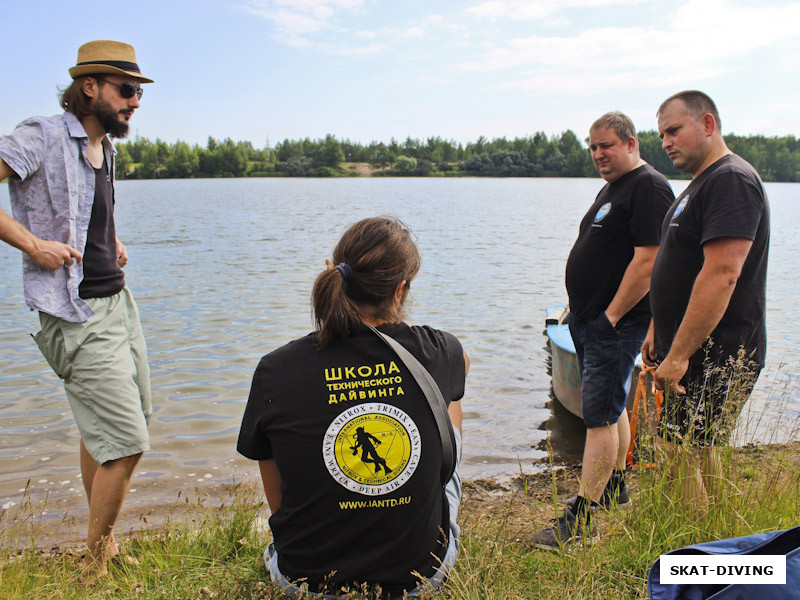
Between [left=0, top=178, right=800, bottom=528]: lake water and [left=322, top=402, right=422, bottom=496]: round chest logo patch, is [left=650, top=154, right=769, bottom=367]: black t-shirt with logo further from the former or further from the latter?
[left=322, top=402, right=422, bottom=496]: round chest logo patch

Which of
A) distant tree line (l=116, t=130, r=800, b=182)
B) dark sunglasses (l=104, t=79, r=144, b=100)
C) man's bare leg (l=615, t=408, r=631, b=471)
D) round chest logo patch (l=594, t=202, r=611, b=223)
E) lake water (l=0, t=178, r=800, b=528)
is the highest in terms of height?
distant tree line (l=116, t=130, r=800, b=182)

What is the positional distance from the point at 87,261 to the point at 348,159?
14899 centimetres

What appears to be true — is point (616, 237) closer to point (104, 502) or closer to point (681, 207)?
point (681, 207)

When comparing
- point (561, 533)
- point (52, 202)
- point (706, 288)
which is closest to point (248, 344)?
point (52, 202)

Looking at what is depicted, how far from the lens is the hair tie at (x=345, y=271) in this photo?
2.25 m

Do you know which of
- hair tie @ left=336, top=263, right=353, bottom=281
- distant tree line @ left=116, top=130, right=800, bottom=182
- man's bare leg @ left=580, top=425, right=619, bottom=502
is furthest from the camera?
distant tree line @ left=116, top=130, right=800, bottom=182

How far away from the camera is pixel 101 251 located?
3.32m

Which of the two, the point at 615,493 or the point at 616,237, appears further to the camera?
the point at 616,237

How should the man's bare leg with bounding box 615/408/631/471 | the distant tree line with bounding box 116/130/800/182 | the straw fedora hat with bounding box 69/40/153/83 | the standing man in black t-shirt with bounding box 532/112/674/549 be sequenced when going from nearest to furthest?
the straw fedora hat with bounding box 69/40/153/83 < the standing man in black t-shirt with bounding box 532/112/674/549 < the man's bare leg with bounding box 615/408/631/471 < the distant tree line with bounding box 116/130/800/182

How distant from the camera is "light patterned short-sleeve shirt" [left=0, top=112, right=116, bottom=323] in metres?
3.04

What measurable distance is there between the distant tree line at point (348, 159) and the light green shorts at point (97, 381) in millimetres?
116387

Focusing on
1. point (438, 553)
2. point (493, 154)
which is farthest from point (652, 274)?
point (493, 154)

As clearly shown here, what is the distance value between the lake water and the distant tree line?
3861 inches

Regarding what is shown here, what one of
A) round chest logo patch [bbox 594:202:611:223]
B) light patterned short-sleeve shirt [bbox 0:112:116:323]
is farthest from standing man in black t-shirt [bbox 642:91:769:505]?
light patterned short-sleeve shirt [bbox 0:112:116:323]
